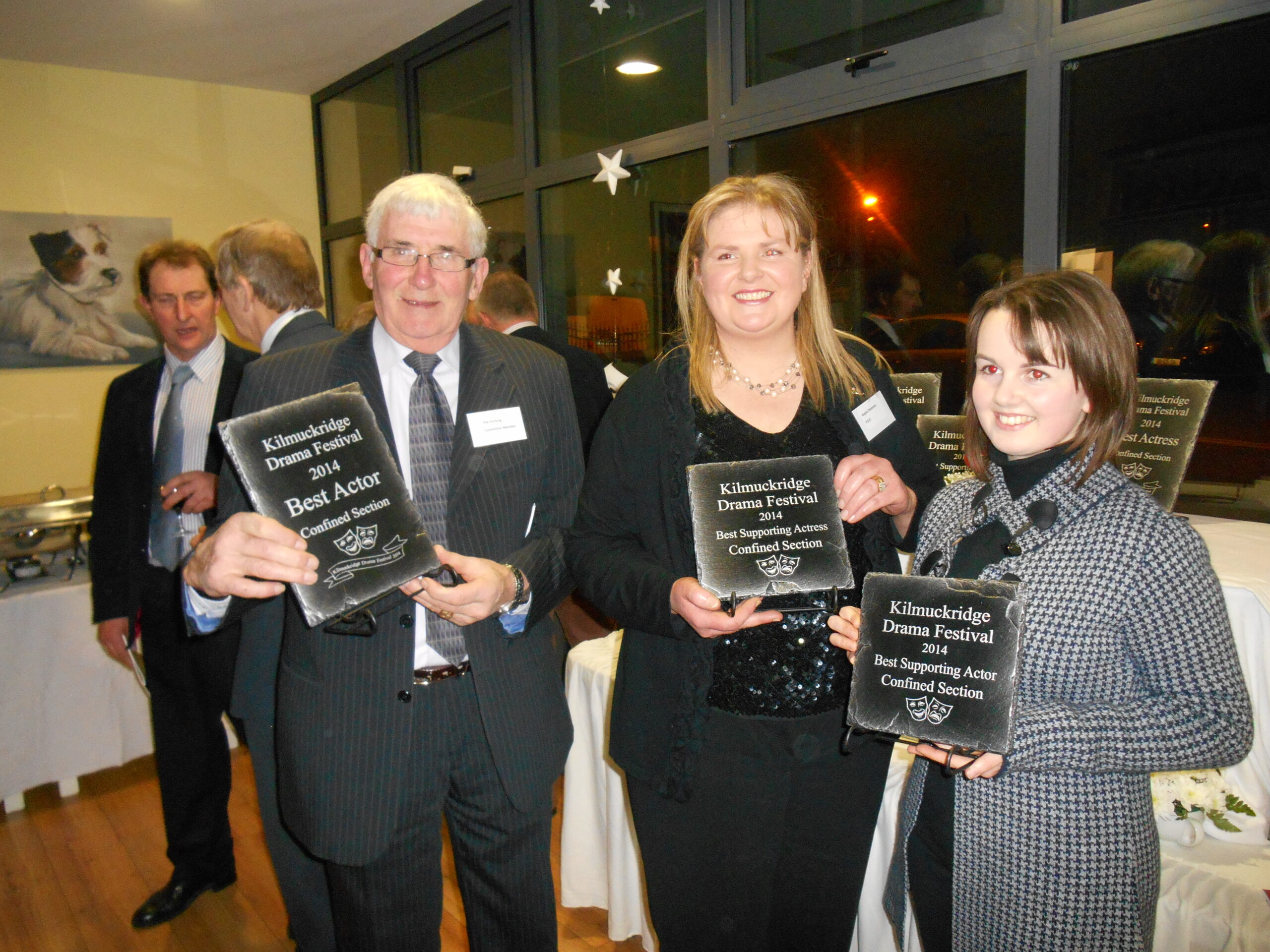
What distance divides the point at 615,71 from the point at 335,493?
3.81 metres

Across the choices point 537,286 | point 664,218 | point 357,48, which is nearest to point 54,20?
point 357,48

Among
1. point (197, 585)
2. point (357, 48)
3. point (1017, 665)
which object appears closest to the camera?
point (1017, 665)

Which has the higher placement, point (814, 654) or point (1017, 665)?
point (1017, 665)

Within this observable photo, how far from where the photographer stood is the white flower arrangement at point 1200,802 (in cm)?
160

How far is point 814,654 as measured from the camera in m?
1.36

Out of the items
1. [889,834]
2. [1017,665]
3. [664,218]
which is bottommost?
[889,834]

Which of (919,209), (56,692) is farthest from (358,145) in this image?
(919,209)

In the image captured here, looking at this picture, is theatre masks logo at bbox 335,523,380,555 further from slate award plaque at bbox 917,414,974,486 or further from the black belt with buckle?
slate award plaque at bbox 917,414,974,486

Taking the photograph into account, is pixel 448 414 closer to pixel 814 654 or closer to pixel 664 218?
pixel 814 654

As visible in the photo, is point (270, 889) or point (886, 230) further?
point (886, 230)

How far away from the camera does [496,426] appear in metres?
1.50

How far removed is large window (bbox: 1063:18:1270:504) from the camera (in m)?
2.25

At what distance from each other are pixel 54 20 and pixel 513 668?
5146 mm

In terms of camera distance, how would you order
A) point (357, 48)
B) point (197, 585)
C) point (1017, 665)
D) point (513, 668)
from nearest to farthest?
point (1017, 665), point (197, 585), point (513, 668), point (357, 48)
